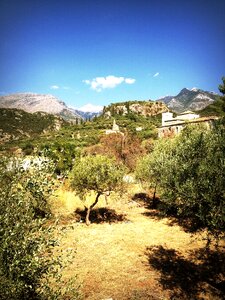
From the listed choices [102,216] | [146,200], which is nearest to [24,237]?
[102,216]

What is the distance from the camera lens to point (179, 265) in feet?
56.7

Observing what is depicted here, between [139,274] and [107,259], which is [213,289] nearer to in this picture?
[139,274]

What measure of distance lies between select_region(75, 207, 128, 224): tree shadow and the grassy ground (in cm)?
12

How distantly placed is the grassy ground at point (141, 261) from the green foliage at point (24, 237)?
139 cm

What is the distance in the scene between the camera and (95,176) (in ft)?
80.0

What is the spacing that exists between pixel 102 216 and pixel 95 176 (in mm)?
7606

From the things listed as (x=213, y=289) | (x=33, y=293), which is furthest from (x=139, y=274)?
(x=33, y=293)

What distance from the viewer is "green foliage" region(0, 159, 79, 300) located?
22.0 feet

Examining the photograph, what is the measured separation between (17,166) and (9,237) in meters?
2.79

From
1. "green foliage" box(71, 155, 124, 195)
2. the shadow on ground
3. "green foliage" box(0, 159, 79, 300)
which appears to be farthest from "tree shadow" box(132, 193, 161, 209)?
"green foliage" box(0, 159, 79, 300)

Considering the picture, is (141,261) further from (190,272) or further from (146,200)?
(146,200)

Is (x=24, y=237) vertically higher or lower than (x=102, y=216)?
higher

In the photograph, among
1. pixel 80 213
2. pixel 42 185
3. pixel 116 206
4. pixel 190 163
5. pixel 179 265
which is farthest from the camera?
pixel 116 206

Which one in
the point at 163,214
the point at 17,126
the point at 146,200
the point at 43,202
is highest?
the point at 17,126
